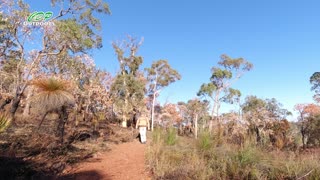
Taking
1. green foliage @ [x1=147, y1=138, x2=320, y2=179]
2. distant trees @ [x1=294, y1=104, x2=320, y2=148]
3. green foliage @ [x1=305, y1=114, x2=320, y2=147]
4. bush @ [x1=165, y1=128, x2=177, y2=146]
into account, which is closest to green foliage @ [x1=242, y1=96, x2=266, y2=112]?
distant trees @ [x1=294, y1=104, x2=320, y2=148]

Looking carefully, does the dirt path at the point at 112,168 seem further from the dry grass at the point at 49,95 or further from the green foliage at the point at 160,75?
the green foliage at the point at 160,75

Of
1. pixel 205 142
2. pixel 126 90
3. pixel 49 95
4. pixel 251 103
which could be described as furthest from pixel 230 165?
pixel 251 103

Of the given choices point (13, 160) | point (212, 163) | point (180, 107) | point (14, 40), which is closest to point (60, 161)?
point (13, 160)

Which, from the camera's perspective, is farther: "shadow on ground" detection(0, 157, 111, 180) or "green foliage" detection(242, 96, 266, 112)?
"green foliage" detection(242, 96, 266, 112)

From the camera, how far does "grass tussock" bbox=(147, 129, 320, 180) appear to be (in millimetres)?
5168

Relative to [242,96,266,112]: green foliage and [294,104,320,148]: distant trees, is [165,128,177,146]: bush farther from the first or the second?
[242,96,266,112]: green foliage

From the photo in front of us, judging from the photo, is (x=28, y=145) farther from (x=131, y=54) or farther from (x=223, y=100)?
(x=223, y=100)

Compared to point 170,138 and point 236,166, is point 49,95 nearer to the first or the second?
point 170,138

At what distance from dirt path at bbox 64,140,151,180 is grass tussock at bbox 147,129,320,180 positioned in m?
0.38

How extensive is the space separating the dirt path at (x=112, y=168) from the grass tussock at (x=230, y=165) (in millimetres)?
384

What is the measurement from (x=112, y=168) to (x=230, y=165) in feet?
9.73

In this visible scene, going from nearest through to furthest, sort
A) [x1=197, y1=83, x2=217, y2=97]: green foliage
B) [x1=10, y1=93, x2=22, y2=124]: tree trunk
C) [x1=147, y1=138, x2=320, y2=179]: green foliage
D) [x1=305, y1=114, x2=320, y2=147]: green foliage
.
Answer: [x1=147, y1=138, x2=320, y2=179]: green foliage → [x1=10, y1=93, x2=22, y2=124]: tree trunk → [x1=305, y1=114, x2=320, y2=147]: green foliage → [x1=197, y1=83, x2=217, y2=97]: green foliage

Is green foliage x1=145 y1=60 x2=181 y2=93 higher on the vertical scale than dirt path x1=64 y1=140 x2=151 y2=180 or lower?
higher

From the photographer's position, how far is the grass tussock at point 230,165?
17.0 feet
